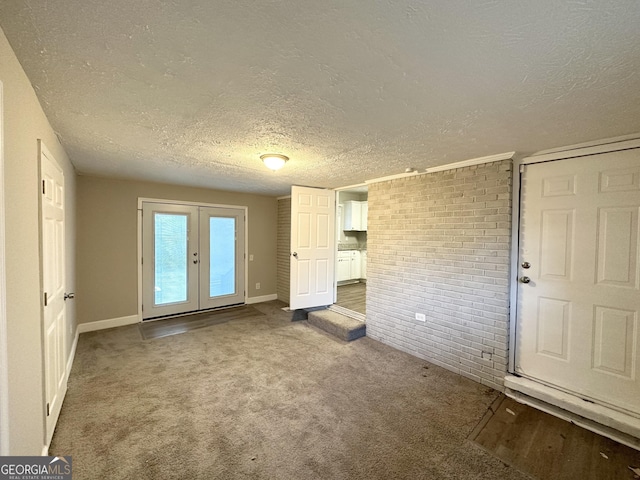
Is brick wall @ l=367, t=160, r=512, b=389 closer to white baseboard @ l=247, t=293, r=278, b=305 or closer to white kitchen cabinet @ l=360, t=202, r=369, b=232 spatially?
white baseboard @ l=247, t=293, r=278, b=305

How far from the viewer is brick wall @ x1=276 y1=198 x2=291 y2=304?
5.77m

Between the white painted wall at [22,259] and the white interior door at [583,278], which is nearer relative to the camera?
the white painted wall at [22,259]

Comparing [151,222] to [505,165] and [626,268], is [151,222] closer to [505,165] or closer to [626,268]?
[505,165]

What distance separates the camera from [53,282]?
6.82 ft

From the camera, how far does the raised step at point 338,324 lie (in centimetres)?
384

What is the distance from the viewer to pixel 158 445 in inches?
73.8

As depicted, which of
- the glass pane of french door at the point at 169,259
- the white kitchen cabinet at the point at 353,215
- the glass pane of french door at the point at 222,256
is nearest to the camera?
the glass pane of french door at the point at 169,259

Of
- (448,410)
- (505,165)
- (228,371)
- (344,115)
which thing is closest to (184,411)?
(228,371)

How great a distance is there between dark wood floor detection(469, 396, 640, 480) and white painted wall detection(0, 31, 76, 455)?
2839mm

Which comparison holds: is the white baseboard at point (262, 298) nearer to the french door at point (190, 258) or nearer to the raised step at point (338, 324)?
the french door at point (190, 258)

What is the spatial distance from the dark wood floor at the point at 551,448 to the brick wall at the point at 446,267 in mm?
492

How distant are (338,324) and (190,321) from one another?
256 centimetres

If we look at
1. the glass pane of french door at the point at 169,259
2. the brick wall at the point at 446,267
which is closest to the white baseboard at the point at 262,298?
the glass pane of french door at the point at 169,259

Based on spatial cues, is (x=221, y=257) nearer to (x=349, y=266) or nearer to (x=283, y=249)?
(x=283, y=249)
